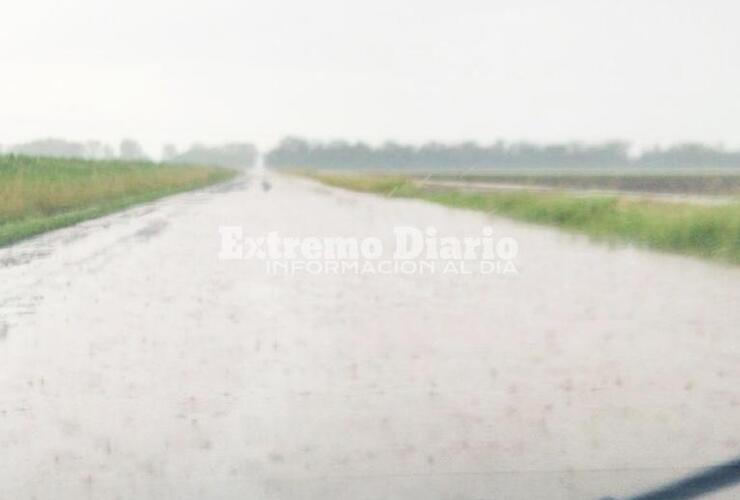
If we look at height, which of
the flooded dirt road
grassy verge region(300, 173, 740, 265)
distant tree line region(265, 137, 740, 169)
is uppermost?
distant tree line region(265, 137, 740, 169)

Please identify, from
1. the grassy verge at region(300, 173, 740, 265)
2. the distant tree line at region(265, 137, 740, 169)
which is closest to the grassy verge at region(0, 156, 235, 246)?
the distant tree line at region(265, 137, 740, 169)

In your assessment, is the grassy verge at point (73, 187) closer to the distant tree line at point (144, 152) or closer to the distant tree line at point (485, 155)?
the distant tree line at point (144, 152)

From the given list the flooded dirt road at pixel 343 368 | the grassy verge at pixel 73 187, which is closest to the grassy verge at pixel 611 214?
the flooded dirt road at pixel 343 368

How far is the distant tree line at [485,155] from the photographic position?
12.7 feet

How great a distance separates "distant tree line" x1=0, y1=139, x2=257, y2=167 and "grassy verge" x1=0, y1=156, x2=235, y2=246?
0.09 metres

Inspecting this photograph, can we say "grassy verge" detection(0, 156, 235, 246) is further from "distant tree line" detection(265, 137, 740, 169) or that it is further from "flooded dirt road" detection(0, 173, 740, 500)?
"distant tree line" detection(265, 137, 740, 169)

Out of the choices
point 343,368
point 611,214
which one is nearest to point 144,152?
point 343,368

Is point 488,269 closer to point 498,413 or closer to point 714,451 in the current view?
point 498,413

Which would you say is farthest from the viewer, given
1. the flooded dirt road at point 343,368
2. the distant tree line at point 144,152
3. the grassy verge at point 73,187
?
the grassy verge at point 73,187

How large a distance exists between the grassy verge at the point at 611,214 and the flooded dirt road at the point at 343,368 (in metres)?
0.09

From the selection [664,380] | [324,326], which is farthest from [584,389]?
[324,326]

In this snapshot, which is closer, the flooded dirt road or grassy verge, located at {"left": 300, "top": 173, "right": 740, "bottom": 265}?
the flooded dirt road

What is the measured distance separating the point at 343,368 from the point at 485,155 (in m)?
1.98

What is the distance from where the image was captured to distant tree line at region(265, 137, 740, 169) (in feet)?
12.7
